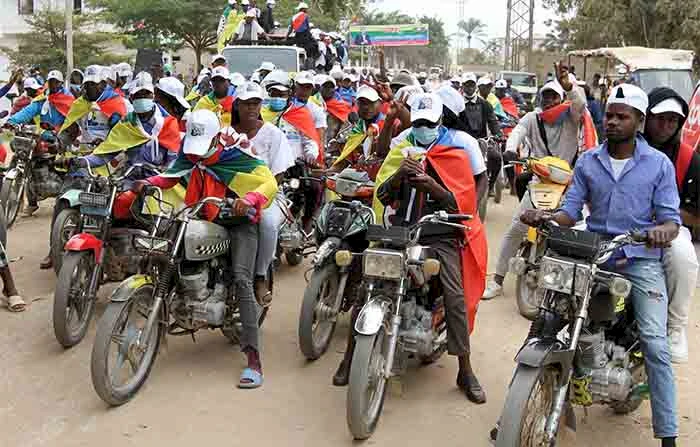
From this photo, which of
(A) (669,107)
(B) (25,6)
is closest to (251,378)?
(A) (669,107)

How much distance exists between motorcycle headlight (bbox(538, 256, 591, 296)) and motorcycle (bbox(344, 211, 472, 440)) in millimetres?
935

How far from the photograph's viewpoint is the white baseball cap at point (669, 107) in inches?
172

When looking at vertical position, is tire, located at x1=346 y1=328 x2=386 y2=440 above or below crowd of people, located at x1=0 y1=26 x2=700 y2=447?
below

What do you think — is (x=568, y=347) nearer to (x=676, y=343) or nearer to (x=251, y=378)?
(x=676, y=343)

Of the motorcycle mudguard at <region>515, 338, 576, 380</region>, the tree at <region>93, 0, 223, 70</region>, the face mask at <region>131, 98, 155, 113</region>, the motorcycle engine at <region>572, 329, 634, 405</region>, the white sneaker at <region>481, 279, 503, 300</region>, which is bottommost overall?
the white sneaker at <region>481, 279, 503, 300</region>

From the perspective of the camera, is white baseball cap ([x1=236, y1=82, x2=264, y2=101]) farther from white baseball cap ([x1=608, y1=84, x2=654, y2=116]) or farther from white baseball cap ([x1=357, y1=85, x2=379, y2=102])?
white baseball cap ([x1=608, y1=84, x2=654, y2=116])

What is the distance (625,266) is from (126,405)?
288 cm

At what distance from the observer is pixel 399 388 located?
5031mm

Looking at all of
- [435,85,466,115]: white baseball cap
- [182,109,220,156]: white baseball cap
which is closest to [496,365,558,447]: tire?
[182,109,220,156]: white baseball cap

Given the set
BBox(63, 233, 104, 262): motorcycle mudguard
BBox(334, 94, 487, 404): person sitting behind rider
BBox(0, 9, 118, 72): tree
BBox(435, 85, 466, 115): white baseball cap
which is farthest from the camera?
BBox(0, 9, 118, 72): tree

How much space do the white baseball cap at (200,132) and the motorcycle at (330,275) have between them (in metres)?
1.04

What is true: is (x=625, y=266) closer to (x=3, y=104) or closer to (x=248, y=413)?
(x=248, y=413)

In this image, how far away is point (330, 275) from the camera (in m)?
5.54

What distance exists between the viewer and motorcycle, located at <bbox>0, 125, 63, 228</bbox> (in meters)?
8.79
